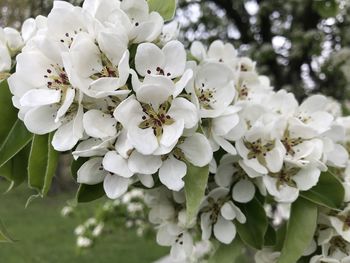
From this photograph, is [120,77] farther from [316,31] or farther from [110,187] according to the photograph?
[316,31]

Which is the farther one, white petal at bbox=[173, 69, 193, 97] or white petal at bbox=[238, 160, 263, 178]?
white petal at bbox=[238, 160, 263, 178]

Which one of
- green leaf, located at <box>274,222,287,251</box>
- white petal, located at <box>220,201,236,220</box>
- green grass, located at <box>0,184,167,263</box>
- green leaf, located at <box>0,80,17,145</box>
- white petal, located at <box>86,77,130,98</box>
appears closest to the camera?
white petal, located at <box>86,77,130,98</box>

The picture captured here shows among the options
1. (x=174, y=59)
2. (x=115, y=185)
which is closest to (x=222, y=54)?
(x=174, y=59)

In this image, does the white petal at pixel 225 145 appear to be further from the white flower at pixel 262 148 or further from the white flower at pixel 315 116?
the white flower at pixel 315 116

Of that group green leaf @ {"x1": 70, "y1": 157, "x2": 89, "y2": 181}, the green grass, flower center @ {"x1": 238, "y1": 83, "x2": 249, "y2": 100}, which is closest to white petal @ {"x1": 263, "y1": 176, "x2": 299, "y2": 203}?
flower center @ {"x1": 238, "y1": 83, "x2": 249, "y2": 100}

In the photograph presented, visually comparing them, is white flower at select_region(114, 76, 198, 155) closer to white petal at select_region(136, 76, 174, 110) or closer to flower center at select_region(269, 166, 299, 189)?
white petal at select_region(136, 76, 174, 110)

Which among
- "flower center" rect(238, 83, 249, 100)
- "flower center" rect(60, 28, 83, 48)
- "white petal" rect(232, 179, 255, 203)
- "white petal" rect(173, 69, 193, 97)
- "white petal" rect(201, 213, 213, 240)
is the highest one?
"flower center" rect(60, 28, 83, 48)

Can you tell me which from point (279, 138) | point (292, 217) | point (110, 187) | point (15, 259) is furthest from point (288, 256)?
point (15, 259)
